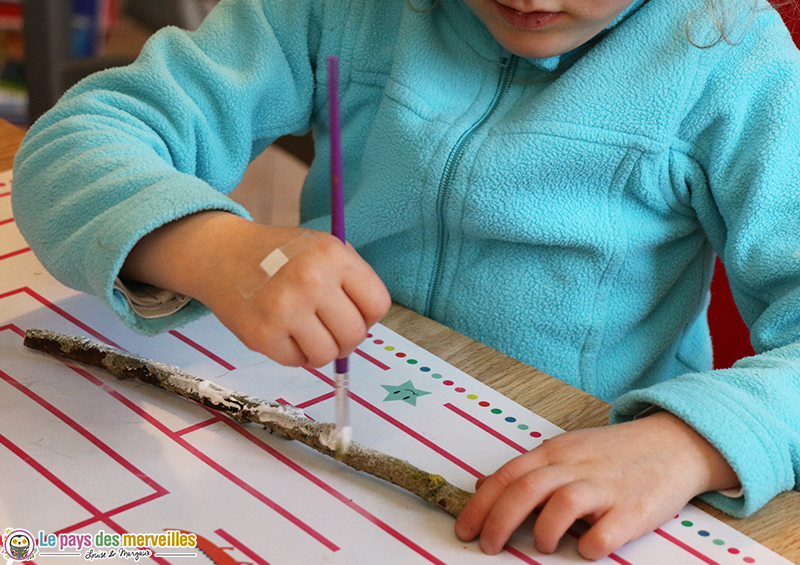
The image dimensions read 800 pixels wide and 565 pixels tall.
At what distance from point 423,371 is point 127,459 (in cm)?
21

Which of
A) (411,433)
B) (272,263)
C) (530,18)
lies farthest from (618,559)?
(530,18)

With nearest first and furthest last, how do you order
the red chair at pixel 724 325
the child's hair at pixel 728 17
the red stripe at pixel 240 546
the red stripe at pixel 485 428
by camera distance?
the red stripe at pixel 240 546 < the red stripe at pixel 485 428 < the child's hair at pixel 728 17 < the red chair at pixel 724 325

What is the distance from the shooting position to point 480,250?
0.76 m

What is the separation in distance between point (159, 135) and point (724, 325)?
0.61 m

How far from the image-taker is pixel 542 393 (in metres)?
0.61

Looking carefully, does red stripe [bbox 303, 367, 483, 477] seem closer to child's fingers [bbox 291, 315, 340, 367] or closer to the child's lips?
child's fingers [bbox 291, 315, 340, 367]

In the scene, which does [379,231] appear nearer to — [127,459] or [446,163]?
[446,163]

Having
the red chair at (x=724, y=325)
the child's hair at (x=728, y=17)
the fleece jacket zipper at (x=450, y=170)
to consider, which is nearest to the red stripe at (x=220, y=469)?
the fleece jacket zipper at (x=450, y=170)

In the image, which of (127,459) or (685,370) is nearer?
(127,459)

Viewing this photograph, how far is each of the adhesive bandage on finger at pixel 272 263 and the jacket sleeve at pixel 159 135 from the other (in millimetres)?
81

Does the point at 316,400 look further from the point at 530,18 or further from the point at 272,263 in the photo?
the point at 530,18

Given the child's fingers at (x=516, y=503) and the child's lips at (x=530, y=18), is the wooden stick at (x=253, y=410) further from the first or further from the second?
the child's lips at (x=530, y=18)

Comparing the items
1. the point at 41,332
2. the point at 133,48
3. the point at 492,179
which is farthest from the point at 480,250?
the point at 133,48

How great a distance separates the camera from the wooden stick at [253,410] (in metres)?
0.51
